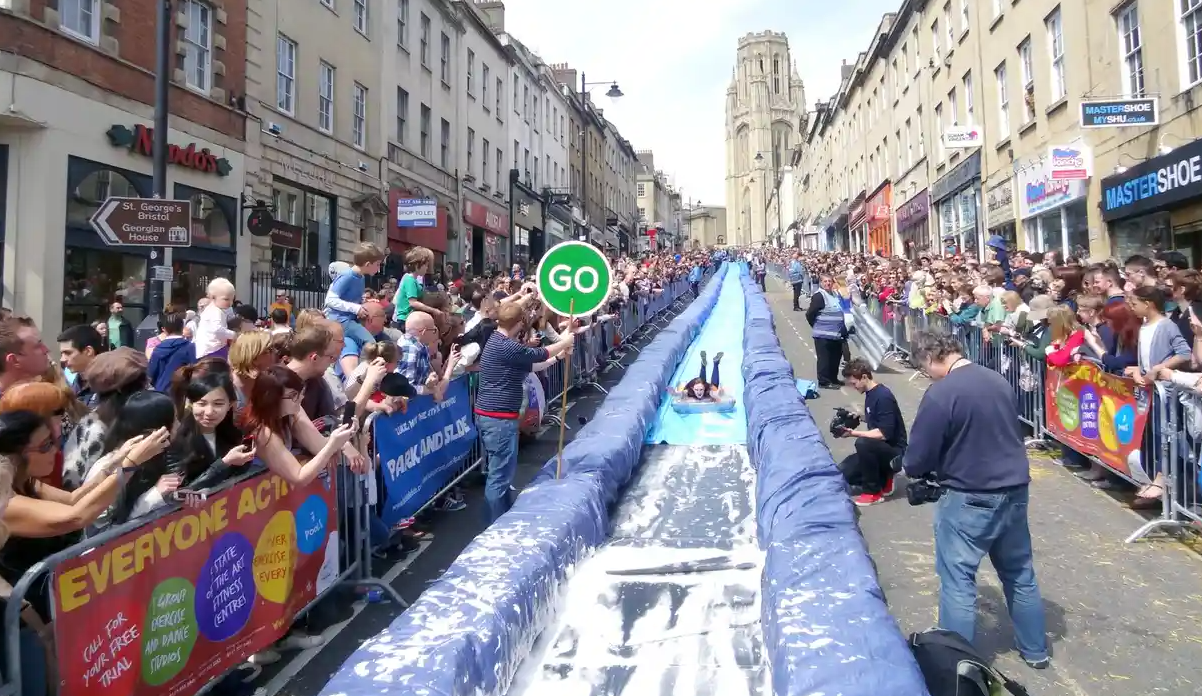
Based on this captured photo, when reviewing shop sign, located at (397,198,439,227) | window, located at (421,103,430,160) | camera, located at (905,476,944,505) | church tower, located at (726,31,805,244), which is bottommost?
camera, located at (905,476,944,505)

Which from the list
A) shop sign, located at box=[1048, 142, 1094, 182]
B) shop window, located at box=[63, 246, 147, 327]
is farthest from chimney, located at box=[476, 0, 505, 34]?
shop sign, located at box=[1048, 142, 1094, 182]

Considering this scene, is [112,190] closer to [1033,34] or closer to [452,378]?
[452,378]

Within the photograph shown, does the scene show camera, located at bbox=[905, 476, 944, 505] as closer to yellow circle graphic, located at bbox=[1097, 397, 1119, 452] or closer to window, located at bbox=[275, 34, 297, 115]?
yellow circle graphic, located at bbox=[1097, 397, 1119, 452]

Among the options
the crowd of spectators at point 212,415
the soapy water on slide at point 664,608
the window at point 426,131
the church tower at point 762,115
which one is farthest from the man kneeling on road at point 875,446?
the church tower at point 762,115

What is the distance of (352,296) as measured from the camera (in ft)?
24.3

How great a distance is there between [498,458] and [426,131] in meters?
21.1

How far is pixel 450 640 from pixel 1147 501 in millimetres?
6206

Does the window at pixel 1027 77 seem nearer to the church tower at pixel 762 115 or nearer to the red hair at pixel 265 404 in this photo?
the red hair at pixel 265 404

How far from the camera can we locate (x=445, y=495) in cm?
720

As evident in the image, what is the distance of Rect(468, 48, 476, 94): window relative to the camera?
28484mm

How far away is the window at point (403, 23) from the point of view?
898 inches

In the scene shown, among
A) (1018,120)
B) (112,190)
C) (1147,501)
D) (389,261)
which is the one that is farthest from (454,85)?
(1147,501)

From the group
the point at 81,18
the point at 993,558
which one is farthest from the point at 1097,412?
the point at 81,18

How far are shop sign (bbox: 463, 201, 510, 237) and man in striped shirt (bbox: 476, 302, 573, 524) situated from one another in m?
22.3
